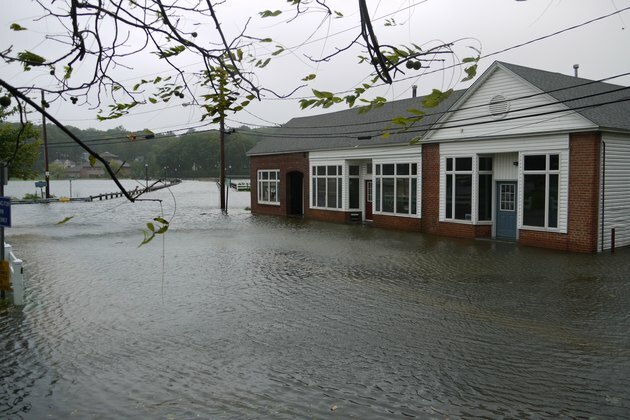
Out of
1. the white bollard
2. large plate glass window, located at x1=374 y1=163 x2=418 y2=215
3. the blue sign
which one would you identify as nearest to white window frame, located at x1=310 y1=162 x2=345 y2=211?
large plate glass window, located at x1=374 y1=163 x2=418 y2=215

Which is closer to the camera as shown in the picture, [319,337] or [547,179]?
[319,337]

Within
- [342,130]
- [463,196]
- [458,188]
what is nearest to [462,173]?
[458,188]

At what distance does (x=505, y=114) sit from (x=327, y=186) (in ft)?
39.7

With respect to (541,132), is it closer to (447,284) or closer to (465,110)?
(465,110)

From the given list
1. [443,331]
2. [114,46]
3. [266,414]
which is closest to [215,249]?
[443,331]

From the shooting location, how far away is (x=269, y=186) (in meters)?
35.8

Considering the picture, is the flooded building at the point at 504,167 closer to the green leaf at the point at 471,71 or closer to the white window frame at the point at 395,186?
the white window frame at the point at 395,186

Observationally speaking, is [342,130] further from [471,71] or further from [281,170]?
[471,71]

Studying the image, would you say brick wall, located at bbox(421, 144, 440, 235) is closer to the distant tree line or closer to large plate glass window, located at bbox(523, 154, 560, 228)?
large plate glass window, located at bbox(523, 154, 560, 228)

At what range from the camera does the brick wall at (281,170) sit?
3244 cm

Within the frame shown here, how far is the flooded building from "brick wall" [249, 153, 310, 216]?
195 centimetres

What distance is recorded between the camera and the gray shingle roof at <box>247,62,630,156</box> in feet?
62.1

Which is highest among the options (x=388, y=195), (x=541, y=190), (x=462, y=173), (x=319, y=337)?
(x=462, y=173)

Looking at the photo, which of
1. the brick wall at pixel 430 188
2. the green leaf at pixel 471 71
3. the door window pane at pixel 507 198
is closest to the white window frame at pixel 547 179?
the door window pane at pixel 507 198
